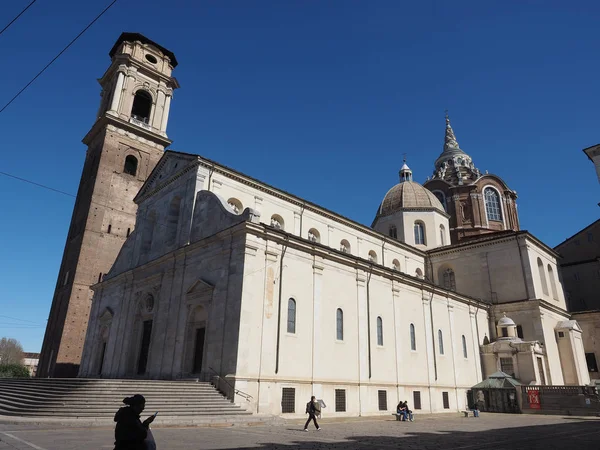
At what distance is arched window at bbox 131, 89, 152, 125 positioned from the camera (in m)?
43.0

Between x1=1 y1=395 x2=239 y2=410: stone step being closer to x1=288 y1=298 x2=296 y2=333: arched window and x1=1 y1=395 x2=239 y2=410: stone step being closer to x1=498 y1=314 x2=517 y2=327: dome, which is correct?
x1=288 y1=298 x2=296 y2=333: arched window

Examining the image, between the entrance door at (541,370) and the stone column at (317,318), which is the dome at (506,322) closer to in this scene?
the entrance door at (541,370)

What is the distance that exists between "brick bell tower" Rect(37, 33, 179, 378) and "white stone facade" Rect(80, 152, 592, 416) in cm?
377

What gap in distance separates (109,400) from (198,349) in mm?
6042

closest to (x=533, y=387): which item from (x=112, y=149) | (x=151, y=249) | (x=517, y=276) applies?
(x=517, y=276)

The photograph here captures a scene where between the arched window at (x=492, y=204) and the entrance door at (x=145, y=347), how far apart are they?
3654 cm

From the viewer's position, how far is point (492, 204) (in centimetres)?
4744

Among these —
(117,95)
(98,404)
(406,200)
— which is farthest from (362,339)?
(117,95)

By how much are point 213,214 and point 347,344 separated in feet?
31.5

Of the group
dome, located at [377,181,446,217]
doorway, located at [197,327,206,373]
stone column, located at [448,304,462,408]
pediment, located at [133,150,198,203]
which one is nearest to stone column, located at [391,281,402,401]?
stone column, located at [448,304,462,408]

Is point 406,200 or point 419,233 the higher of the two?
point 406,200

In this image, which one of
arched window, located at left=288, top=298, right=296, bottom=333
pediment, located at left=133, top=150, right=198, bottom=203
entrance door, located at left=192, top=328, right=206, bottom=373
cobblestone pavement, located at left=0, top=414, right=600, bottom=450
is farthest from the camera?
pediment, located at left=133, top=150, right=198, bottom=203

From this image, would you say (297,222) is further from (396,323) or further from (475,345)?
(475,345)

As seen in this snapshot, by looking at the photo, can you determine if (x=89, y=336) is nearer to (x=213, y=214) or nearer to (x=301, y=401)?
(x=213, y=214)
